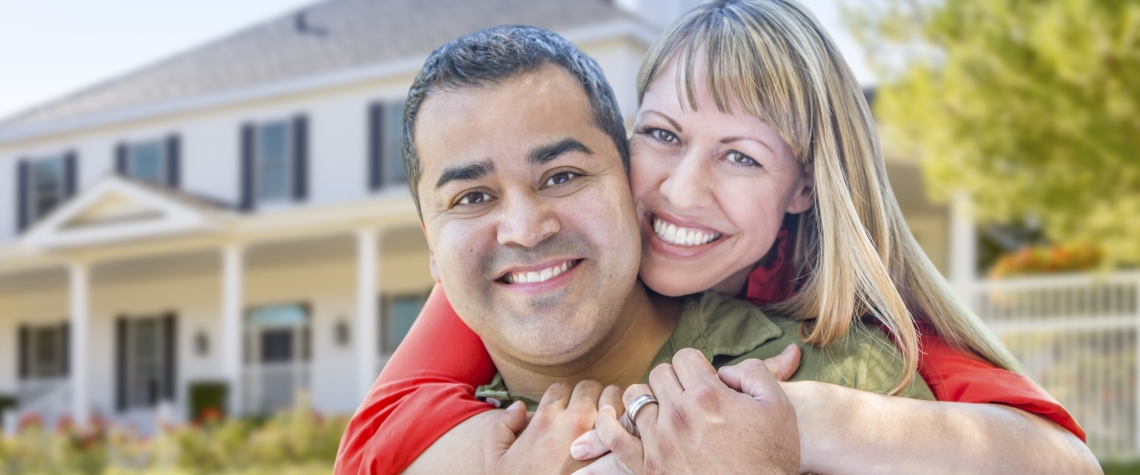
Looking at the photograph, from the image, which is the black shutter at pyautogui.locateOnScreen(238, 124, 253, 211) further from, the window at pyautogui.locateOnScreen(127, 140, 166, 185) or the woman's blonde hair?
the woman's blonde hair

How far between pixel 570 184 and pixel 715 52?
0.37m

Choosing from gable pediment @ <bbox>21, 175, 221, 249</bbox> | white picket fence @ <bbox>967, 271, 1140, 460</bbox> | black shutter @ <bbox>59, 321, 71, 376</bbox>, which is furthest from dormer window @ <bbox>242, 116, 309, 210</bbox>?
white picket fence @ <bbox>967, 271, 1140, 460</bbox>

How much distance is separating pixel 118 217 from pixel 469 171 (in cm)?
1557

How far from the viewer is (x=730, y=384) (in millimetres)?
1726

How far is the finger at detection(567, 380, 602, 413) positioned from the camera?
1.84 metres

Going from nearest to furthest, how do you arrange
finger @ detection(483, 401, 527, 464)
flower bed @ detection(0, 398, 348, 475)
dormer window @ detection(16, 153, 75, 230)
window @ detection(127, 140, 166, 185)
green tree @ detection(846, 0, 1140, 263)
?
finger @ detection(483, 401, 527, 464)
green tree @ detection(846, 0, 1140, 263)
flower bed @ detection(0, 398, 348, 475)
window @ detection(127, 140, 166, 185)
dormer window @ detection(16, 153, 75, 230)

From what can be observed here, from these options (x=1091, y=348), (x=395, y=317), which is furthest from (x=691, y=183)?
(x=395, y=317)

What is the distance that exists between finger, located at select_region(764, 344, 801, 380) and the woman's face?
0.24 meters

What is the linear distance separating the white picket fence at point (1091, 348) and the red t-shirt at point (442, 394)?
29.9ft

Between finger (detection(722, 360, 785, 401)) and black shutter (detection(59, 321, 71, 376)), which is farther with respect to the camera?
black shutter (detection(59, 321, 71, 376))

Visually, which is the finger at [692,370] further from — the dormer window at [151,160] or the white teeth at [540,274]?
the dormer window at [151,160]

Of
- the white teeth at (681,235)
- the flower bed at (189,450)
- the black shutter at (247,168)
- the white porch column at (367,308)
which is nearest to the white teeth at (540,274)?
the white teeth at (681,235)

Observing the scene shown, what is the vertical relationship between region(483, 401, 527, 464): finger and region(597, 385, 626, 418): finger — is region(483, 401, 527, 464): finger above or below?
below

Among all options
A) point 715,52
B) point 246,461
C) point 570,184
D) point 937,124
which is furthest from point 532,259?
point 246,461
